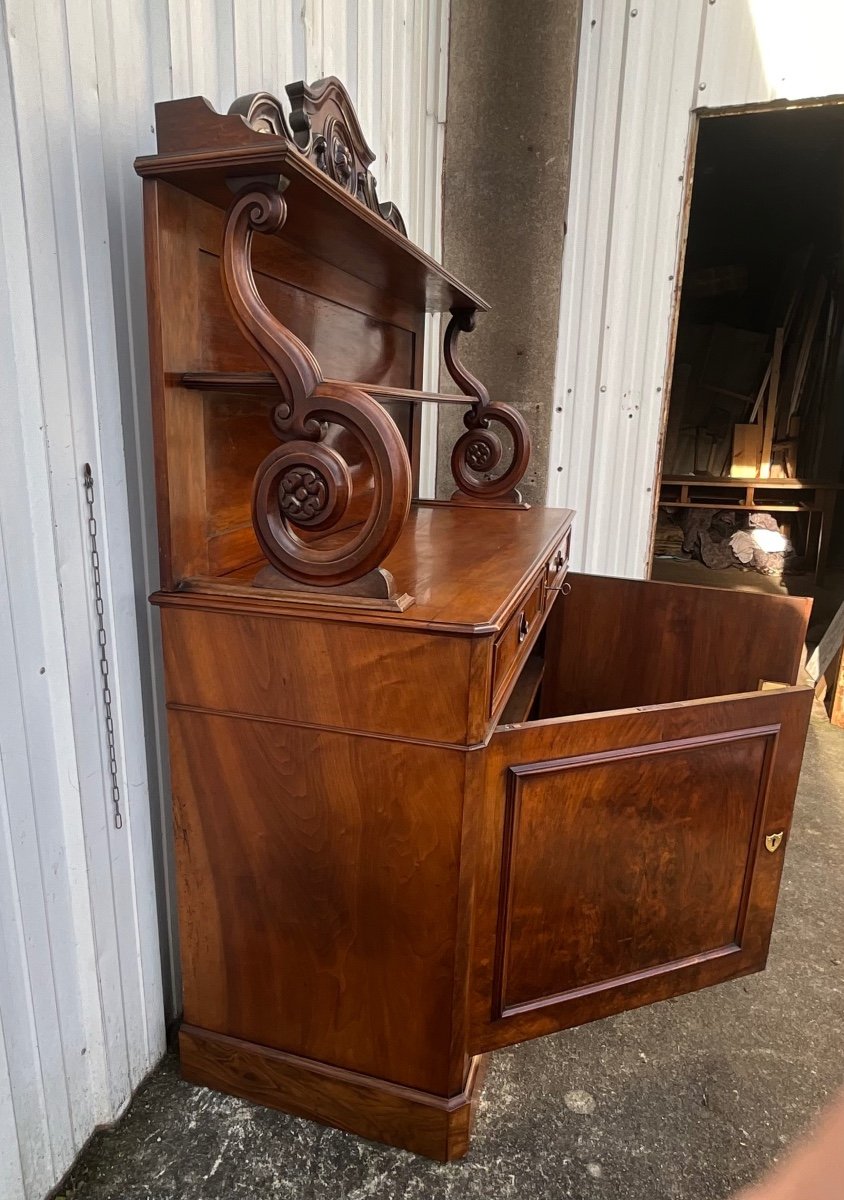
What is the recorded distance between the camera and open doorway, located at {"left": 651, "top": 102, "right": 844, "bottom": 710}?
18.0ft

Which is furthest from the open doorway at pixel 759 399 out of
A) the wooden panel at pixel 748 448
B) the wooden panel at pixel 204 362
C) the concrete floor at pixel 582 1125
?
the wooden panel at pixel 204 362

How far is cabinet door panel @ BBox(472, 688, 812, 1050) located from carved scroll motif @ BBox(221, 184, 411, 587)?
38 cm

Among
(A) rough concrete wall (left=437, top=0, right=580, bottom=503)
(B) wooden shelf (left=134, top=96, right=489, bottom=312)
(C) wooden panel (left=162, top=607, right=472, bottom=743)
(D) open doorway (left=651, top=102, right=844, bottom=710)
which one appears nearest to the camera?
(B) wooden shelf (left=134, top=96, right=489, bottom=312)

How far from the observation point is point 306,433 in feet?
3.53

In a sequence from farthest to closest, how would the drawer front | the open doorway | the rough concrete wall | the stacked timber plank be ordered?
the stacked timber plank
the open doorway
the rough concrete wall
the drawer front

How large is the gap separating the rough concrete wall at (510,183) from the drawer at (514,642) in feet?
4.10

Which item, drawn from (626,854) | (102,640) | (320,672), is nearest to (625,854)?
(626,854)

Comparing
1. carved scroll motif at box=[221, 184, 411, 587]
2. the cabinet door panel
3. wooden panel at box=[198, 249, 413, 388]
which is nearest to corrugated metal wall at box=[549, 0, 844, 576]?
wooden panel at box=[198, 249, 413, 388]

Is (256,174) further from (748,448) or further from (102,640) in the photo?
(748,448)

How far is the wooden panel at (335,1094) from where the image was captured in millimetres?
1298

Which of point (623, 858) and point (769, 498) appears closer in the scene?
point (623, 858)

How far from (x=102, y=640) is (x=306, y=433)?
0.47m

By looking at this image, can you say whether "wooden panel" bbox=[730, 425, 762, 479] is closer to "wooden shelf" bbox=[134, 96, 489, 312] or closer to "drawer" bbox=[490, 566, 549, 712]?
"drawer" bbox=[490, 566, 549, 712]

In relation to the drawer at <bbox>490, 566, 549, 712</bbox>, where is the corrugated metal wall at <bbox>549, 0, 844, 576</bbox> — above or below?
above
